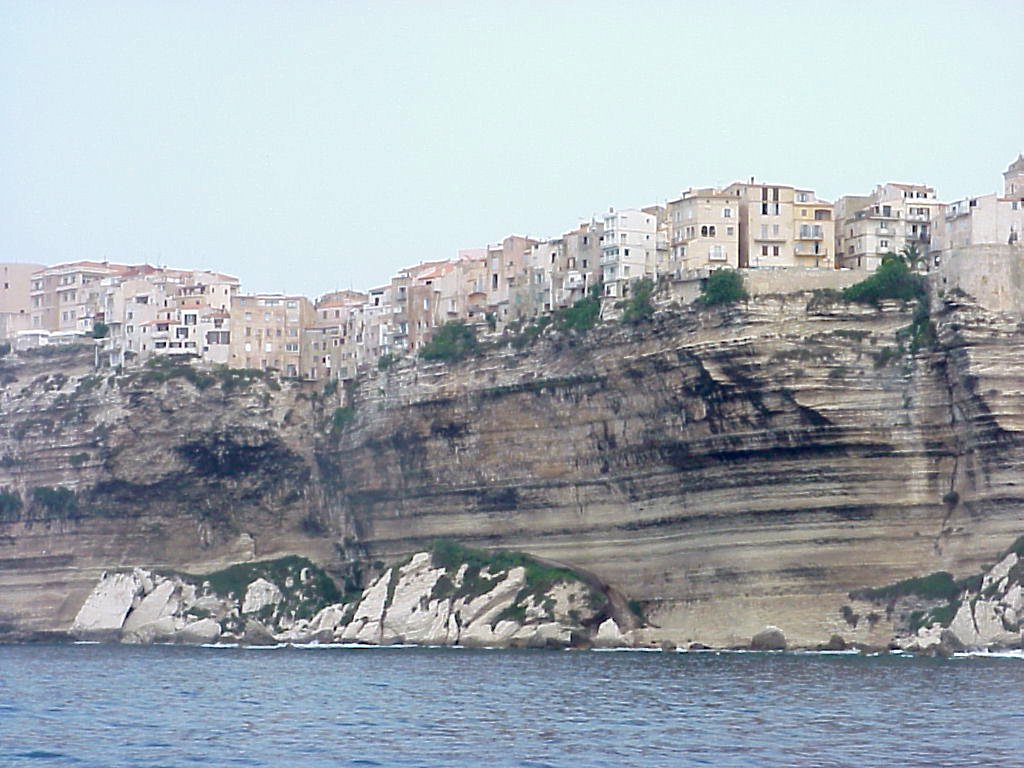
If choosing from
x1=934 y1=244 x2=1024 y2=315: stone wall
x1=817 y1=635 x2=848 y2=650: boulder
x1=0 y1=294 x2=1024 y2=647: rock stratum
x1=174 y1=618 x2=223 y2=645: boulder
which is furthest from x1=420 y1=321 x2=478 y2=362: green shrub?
x1=817 y1=635 x2=848 y2=650: boulder

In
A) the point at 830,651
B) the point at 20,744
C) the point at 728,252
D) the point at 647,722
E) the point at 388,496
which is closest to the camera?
the point at 20,744

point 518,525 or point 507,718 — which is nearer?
point 507,718

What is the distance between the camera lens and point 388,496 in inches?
3524

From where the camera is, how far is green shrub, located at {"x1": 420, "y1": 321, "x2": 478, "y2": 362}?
87.6m

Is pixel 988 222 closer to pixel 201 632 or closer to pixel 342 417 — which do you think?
pixel 342 417

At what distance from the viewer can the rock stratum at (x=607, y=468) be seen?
71.9m

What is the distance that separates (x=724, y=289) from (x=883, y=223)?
9.22 m

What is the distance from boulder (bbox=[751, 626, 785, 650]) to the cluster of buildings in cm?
1314

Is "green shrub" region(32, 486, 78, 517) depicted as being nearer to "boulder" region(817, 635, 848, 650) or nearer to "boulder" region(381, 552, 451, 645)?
"boulder" region(381, 552, 451, 645)

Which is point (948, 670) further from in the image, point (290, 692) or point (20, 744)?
point (20, 744)

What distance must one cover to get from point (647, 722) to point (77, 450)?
52341 millimetres

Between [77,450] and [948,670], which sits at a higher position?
[77,450]

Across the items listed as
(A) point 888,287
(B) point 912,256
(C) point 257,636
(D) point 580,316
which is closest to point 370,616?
(C) point 257,636

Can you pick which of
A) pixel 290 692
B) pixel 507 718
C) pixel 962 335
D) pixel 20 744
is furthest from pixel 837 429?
pixel 20 744
